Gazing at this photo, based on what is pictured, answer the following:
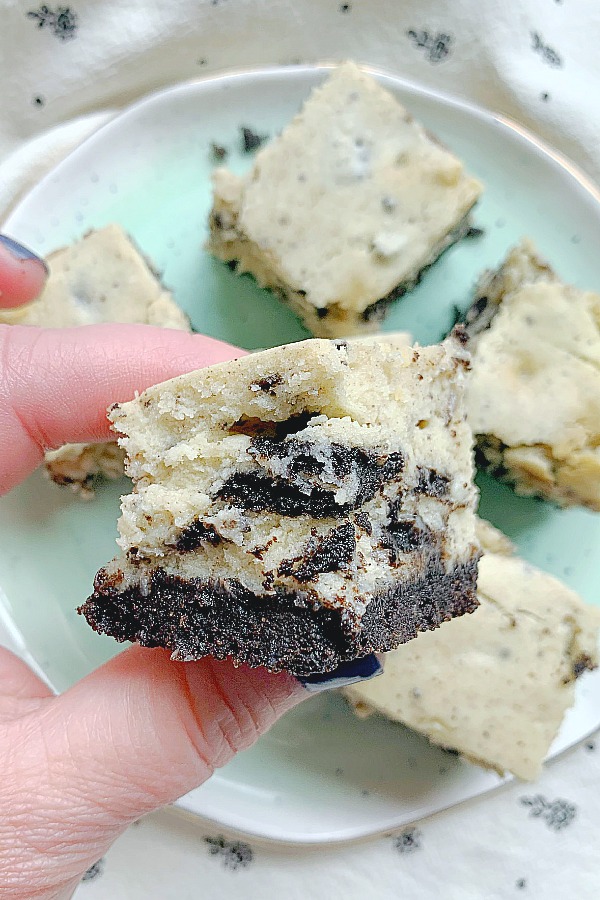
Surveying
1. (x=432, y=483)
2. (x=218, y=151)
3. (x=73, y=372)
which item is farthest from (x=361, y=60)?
(x=432, y=483)

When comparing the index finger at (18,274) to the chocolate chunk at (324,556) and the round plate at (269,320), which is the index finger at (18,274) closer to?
the round plate at (269,320)

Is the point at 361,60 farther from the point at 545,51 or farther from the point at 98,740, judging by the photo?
the point at 98,740

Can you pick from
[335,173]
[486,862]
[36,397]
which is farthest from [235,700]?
[335,173]

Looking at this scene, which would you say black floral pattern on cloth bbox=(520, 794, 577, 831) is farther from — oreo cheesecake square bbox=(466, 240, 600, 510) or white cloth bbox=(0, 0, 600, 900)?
oreo cheesecake square bbox=(466, 240, 600, 510)

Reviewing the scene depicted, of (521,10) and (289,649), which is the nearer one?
(289,649)

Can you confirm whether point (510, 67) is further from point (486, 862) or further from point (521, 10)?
point (486, 862)
